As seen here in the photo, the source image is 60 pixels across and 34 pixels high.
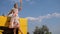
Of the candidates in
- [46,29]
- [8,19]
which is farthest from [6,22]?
[46,29]

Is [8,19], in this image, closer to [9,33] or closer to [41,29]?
[9,33]

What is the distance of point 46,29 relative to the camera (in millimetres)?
40625

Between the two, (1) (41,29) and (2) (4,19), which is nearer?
(2) (4,19)

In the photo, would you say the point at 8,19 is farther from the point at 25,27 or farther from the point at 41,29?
the point at 41,29

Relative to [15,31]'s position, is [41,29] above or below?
above

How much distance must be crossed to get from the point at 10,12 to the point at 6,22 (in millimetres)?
682

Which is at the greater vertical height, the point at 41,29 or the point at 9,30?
the point at 41,29

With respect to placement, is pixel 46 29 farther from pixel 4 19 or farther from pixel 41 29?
pixel 4 19

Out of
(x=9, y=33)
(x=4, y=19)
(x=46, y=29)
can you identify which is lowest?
(x=9, y=33)

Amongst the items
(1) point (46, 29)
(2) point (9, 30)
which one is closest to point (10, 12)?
(2) point (9, 30)

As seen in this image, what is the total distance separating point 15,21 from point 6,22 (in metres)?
0.57

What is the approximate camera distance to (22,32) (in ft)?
41.4

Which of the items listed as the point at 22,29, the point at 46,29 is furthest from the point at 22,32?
the point at 46,29

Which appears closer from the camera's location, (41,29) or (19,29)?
(19,29)
